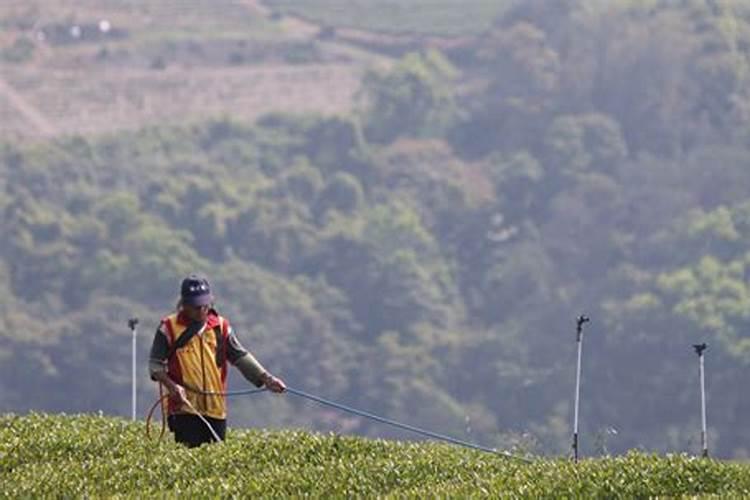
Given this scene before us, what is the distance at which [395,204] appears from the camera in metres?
140

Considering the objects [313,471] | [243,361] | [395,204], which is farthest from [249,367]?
[395,204]

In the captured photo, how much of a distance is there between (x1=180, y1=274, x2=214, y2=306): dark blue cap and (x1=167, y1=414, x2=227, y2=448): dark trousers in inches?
36.3

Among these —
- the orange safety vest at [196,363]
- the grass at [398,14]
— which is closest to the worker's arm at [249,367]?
the orange safety vest at [196,363]

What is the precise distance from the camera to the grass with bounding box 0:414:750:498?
15250mm

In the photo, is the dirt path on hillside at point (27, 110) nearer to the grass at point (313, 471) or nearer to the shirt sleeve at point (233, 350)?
the grass at point (313, 471)

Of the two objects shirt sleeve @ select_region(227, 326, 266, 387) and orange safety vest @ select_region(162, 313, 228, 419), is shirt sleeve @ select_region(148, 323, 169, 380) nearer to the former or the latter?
orange safety vest @ select_region(162, 313, 228, 419)

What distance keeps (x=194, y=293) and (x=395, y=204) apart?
12251 cm

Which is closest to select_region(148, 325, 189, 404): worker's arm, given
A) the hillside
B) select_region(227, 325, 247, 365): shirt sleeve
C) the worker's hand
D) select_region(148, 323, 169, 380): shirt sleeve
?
select_region(148, 323, 169, 380): shirt sleeve

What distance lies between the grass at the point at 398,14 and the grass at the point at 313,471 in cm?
15417

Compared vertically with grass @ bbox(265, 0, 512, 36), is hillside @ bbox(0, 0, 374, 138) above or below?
below

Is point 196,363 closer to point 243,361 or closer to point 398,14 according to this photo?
point 243,361

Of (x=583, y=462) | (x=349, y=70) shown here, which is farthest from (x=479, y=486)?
(x=349, y=70)

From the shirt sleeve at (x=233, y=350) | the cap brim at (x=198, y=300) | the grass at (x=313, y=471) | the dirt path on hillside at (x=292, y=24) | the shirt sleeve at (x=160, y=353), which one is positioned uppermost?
the dirt path on hillside at (x=292, y=24)

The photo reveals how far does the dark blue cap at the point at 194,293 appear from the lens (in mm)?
17047
